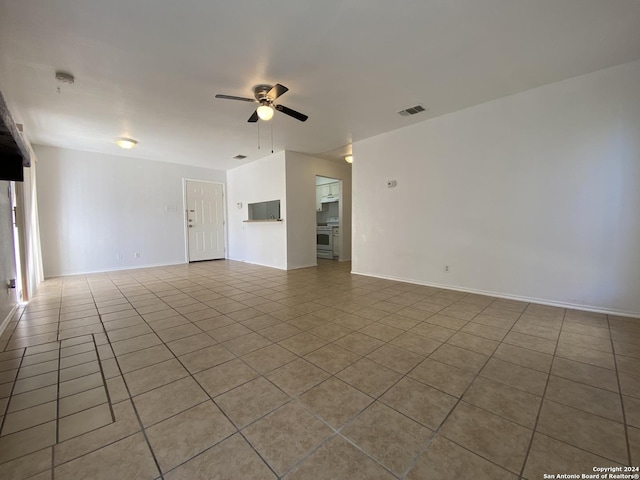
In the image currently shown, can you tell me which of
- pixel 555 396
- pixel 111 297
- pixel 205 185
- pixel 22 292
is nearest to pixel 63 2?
pixel 111 297

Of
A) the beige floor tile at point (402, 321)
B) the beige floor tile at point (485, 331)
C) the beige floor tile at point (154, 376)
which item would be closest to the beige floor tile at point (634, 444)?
the beige floor tile at point (485, 331)

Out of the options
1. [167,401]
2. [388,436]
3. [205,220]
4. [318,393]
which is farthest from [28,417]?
[205,220]

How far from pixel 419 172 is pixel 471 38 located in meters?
2.07

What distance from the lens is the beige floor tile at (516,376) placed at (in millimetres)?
1665

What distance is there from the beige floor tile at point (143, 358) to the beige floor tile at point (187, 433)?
0.75m

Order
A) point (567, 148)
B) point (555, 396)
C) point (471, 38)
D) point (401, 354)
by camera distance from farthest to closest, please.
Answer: point (567, 148)
point (471, 38)
point (401, 354)
point (555, 396)

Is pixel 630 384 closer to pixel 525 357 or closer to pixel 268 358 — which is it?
pixel 525 357

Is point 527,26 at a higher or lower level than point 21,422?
higher

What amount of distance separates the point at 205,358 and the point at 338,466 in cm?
132

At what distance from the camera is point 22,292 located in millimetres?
3541

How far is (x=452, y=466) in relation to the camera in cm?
112

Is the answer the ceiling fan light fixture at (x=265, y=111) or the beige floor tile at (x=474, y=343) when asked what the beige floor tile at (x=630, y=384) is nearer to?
the beige floor tile at (x=474, y=343)

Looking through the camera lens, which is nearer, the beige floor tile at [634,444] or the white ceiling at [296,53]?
the beige floor tile at [634,444]

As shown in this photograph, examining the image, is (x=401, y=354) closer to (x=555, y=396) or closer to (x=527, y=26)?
(x=555, y=396)
